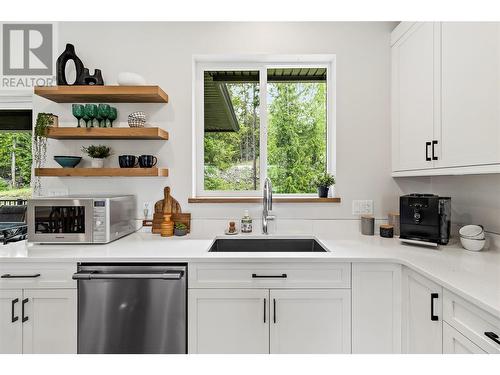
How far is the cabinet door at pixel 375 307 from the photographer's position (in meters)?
1.54

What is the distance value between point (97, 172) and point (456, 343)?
7.12 ft

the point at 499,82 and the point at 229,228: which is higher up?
the point at 499,82

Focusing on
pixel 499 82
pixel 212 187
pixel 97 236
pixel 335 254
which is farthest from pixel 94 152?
pixel 499 82

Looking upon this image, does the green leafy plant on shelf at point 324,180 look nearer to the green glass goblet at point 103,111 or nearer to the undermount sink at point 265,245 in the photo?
the undermount sink at point 265,245

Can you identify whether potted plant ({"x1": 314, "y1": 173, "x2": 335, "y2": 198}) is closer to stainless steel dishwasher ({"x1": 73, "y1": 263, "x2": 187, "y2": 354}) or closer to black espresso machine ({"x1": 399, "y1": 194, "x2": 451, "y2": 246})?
black espresso machine ({"x1": 399, "y1": 194, "x2": 451, "y2": 246})

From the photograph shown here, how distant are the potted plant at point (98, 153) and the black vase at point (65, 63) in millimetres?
489

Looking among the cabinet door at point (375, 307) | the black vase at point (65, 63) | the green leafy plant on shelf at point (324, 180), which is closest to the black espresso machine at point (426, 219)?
the cabinet door at point (375, 307)

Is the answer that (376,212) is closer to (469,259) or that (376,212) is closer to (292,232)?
(292,232)

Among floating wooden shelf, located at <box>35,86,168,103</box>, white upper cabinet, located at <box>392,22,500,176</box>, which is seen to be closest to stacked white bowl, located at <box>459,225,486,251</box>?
white upper cabinet, located at <box>392,22,500,176</box>

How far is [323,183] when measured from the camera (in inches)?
86.1

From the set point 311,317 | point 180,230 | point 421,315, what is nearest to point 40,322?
point 180,230

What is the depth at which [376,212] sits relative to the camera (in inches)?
87.1

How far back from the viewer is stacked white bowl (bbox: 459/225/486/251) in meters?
1.60

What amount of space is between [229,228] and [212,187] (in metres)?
0.39
